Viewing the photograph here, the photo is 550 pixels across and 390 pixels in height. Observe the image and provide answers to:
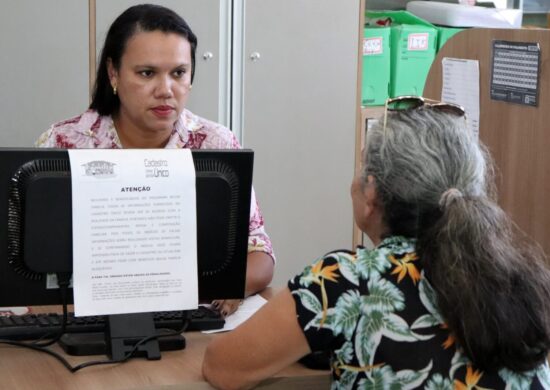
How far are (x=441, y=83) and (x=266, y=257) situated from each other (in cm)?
70

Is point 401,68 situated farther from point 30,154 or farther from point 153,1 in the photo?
point 30,154

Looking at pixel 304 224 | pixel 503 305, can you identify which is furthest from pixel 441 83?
pixel 304 224

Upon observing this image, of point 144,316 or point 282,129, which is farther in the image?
point 282,129

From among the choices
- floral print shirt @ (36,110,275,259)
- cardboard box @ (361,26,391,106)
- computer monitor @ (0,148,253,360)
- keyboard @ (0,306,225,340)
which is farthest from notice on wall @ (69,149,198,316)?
cardboard box @ (361,26,391,106)

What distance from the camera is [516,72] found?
2.19 m

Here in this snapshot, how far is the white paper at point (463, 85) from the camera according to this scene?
2.34m

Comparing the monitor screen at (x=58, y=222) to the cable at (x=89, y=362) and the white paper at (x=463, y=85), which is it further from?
the white paper at (x=463, y=85)

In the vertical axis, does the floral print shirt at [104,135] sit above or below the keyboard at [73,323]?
above

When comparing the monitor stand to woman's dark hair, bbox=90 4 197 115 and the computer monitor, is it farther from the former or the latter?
woman's dark hair, bbox=90 4 197 115

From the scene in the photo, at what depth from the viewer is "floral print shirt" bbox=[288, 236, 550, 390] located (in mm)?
1446

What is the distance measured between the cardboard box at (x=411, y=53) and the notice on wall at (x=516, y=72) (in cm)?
167

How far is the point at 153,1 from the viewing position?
11.2 feet

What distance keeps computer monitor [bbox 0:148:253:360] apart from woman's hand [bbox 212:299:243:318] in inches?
5.2

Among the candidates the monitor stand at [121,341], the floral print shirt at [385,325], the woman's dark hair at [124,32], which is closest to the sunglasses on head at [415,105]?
the floral print shirt at [385,325]
